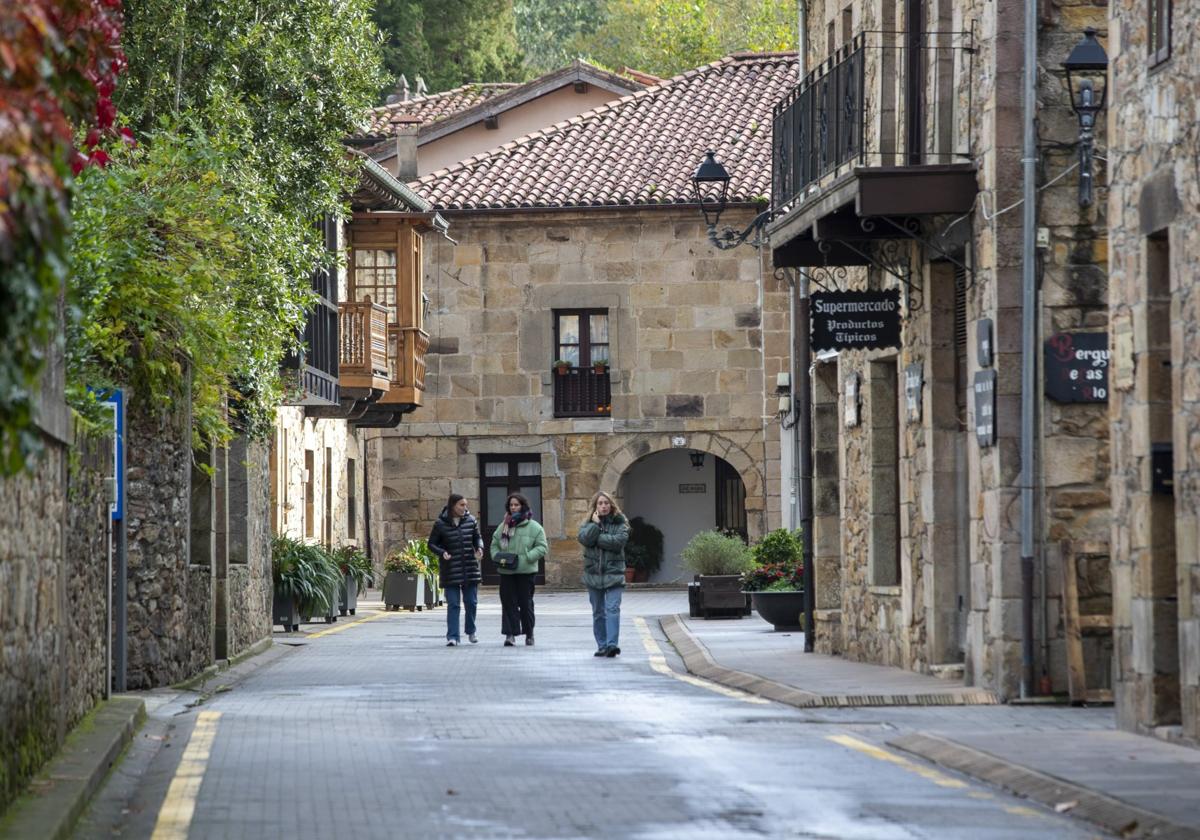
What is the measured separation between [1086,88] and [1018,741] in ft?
18.1

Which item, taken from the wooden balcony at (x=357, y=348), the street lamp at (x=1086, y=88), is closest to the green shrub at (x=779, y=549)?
the wooden balcony at (x=357, y=348)

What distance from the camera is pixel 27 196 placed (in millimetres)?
4914

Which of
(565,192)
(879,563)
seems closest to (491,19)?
(565,192)

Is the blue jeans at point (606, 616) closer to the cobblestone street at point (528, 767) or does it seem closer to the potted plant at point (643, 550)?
the cobblestone street at point (528, 767)

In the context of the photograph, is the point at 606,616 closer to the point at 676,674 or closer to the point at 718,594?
the point at 676,674

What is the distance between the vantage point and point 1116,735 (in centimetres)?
1347

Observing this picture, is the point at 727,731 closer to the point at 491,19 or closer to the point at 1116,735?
the point at 1116,735

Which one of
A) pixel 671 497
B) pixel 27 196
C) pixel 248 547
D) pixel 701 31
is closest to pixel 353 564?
pixel 248 547

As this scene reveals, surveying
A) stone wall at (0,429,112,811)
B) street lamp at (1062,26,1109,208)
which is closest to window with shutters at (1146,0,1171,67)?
street lamp at (1062,26,1109,208)

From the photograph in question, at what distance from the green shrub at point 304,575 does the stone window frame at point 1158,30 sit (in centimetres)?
1791

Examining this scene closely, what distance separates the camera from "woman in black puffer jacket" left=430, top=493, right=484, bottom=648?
2606cm

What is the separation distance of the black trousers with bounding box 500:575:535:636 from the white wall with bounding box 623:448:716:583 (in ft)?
78.7

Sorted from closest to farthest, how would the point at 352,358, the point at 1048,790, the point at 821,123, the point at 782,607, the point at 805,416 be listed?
the point at 1048,790 < the point at 821,123 < the point at 805,416 < the point at 782,607 < the point at 352,358

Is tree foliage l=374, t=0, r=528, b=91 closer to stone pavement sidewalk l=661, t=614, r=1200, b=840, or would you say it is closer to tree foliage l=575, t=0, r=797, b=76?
tree foliage l=575, t=0, r=797, b=76
